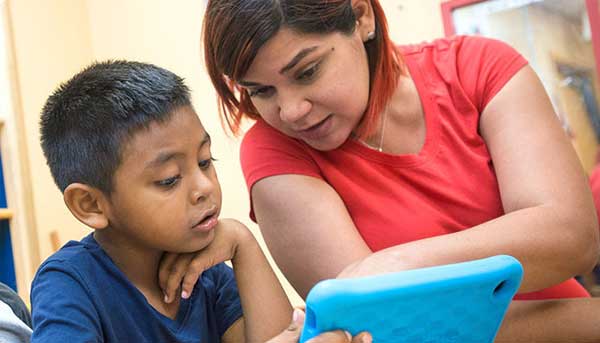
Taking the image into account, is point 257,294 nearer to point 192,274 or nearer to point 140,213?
point 192,274

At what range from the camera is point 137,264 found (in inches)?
38.6

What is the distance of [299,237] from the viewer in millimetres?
1055

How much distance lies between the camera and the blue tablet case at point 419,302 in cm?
59

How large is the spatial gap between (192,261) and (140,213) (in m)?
0.11

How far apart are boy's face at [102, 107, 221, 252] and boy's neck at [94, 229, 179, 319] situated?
0.9 inches

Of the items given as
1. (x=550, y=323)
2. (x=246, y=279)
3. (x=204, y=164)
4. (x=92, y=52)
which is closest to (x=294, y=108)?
(x=204, y=164)

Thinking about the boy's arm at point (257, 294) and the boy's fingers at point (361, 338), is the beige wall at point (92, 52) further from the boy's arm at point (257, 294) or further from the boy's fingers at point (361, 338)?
the boy's fingers at point (361, 338)

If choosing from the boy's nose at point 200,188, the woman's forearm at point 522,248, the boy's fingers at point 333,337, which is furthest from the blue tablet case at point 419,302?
the boy's nose at point 200,188

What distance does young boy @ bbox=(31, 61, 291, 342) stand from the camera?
3.00ft

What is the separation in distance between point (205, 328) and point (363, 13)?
22.2 inches

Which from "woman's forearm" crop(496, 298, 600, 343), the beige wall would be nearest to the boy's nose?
"woman's forearm" crop(496, 298, 600, 343)

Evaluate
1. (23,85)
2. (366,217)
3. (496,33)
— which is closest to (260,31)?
(366,217)

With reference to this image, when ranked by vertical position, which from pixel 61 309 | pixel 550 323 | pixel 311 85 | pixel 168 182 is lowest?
pixel 550 323

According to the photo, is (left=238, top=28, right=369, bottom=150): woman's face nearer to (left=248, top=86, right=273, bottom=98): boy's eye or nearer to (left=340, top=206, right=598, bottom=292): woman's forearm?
(left=248, top=86, right=273, bottom=98): boy's eye
